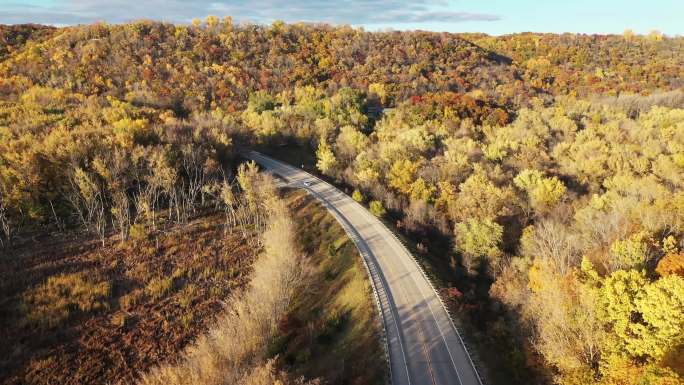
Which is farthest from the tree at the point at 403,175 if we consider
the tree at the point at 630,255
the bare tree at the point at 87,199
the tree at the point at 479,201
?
the bare tree at the point at 87,199

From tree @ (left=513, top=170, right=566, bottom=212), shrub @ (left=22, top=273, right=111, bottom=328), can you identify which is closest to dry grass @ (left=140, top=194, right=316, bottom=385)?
shrub @ (left=22, top=273, right=111, bottom=328)

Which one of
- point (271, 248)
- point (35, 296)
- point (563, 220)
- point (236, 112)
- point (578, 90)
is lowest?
point (35, 296)

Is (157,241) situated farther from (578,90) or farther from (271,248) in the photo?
(578,90)

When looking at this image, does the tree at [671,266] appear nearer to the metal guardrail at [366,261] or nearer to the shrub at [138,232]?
the metal guardrail at [366,261]

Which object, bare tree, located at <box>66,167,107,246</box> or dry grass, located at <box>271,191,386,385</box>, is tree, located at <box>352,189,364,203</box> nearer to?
dry grass, located at <box>271,191,386,385</box>

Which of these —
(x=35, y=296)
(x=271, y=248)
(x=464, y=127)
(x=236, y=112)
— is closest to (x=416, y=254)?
(x=271, y=248)

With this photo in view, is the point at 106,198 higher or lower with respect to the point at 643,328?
lower
